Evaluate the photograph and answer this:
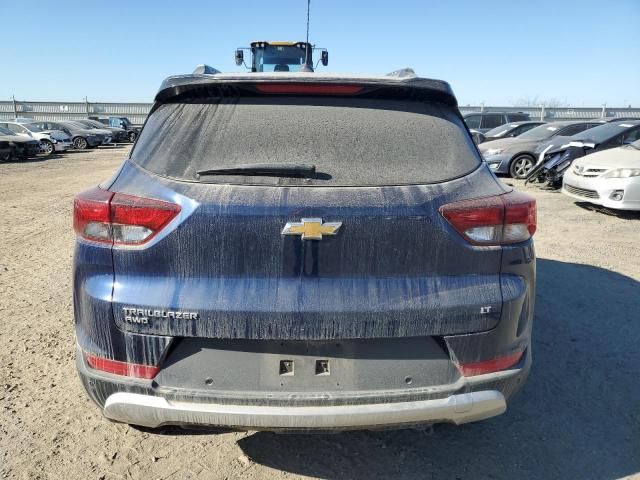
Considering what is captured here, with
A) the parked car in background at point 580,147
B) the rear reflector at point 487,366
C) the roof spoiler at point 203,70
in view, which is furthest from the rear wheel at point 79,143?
the rear reflector at point 487,366

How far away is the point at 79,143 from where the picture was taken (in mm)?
28828

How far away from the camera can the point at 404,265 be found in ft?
6.33

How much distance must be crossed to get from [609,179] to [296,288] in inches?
314

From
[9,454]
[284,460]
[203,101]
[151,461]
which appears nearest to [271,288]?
[203,101]

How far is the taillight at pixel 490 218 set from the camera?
196 centimetres

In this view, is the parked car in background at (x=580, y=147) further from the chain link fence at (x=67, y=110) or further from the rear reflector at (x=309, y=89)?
the chain link fence at (x=67, y=110)

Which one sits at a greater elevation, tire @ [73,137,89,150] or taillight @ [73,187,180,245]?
taillight @ [73,187,180,245]

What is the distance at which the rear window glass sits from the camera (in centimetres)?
204

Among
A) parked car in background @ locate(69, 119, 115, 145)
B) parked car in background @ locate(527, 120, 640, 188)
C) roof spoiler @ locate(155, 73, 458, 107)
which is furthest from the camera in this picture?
parked car in background @ locate(69, 119, 115, 145)

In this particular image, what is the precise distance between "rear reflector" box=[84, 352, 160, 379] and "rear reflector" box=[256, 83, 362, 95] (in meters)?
1.28

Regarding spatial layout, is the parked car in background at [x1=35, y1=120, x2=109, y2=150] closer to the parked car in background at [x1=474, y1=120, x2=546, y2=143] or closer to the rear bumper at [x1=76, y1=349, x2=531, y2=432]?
the parked car in background at [x1=474, y1=120, x2=546, y2=143]

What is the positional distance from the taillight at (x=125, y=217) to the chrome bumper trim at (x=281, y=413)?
0.64 m

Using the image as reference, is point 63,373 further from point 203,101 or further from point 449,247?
point 449,247

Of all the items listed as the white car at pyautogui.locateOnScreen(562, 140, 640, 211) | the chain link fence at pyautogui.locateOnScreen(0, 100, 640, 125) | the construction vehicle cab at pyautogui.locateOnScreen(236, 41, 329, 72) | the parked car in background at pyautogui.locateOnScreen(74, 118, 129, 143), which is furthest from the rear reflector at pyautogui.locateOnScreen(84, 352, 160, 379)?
the chain link fence at pyautogui.locateOnScreen(0, 100, 640, 125)
